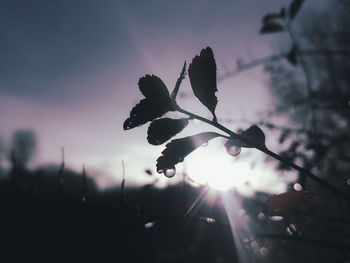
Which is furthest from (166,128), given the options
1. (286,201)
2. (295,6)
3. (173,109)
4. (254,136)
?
(295,6)

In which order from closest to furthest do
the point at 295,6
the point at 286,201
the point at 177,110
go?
the point at 177,110
the point at 286,201
the point at 295,6

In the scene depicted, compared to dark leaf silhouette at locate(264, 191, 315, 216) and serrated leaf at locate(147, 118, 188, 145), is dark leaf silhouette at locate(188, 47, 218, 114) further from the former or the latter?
dark leaf silhouette at locate(264, 191, 315, 216)

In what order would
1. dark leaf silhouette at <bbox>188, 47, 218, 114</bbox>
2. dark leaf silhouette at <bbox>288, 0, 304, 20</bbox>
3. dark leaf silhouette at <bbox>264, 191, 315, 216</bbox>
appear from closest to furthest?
dark leaf silhouette at <bbox>188, 47, 218, 114</bbox>, dark leaf silhouette at <bbox>264, 191, 315, 216</bbox>, dark leaf silhouette at <bbox>288, 0, 304, 20</bbox>

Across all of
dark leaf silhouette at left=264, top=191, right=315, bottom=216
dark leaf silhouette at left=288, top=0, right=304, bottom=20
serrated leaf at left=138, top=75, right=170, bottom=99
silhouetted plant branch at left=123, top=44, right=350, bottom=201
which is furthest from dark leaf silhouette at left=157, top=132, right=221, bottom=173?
dark leaf silhouette at left=288, top=0, right=304, bottom=20

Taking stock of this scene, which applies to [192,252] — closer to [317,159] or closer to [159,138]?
[317,159]

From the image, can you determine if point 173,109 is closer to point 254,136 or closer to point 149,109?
point 149,109

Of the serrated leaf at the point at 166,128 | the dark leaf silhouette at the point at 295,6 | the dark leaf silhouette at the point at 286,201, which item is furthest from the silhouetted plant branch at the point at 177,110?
the dark leaf silhouette at the point at 295,6

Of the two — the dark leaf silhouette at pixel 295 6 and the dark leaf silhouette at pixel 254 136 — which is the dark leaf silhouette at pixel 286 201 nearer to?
the dark leaf silhouette at pixel 254 136
